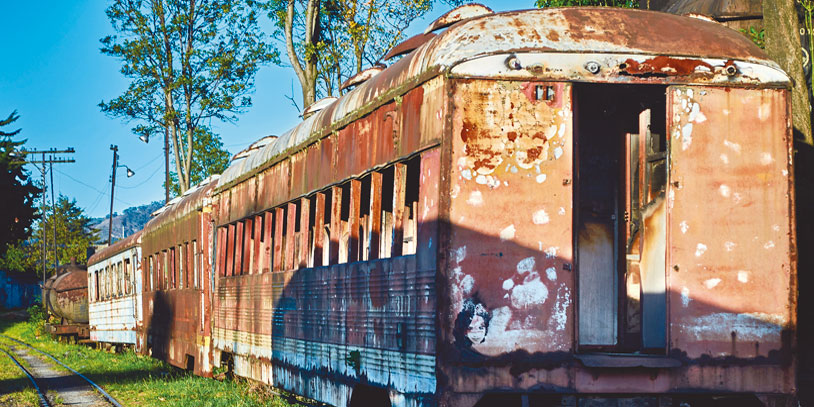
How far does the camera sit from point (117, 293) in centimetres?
2577

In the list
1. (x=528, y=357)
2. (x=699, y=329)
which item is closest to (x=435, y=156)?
(x=528, y=357)

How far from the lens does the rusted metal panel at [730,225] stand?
652 cm

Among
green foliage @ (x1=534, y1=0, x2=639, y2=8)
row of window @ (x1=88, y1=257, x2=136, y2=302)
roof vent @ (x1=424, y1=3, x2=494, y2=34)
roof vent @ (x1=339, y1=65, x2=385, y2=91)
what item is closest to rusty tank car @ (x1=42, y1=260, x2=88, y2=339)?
row of window @ (x1=88, y1=257, x2=136, y2=302)

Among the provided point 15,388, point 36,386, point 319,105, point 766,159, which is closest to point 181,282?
point 36,386

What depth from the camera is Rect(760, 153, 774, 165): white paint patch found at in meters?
6.63

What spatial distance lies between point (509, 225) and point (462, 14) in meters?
1.77

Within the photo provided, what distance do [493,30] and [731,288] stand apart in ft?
7.28

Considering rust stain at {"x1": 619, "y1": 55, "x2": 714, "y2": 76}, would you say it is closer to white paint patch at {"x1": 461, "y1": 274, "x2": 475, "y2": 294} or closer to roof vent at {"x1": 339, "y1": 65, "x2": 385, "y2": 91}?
white paint patch at {"x1": 461, "y1": 274, "x2": 475, "y2": 294}

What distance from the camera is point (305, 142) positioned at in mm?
9992

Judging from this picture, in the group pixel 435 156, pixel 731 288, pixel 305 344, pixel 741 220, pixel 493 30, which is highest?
pixel 493 30

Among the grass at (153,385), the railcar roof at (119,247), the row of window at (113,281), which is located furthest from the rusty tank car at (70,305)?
the grass at (153,385)

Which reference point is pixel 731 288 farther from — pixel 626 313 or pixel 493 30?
pixel 493 30

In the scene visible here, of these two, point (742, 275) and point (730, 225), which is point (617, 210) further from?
point (742, 275)

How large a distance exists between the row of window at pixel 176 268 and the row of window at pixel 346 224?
3576mm
